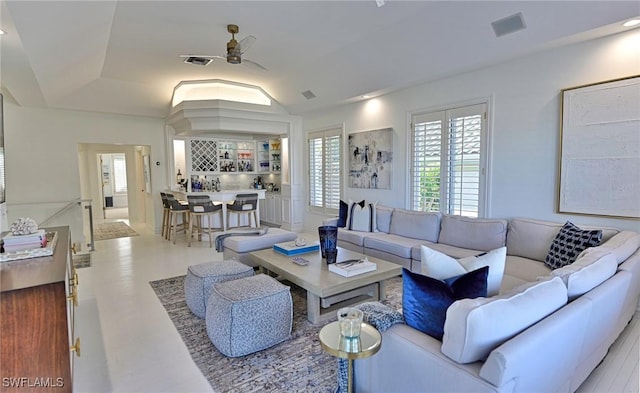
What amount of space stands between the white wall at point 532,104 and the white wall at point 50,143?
261 inches

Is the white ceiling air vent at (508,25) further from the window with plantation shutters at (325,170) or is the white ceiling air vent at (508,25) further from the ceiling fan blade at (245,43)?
the window with plantation shutters at (325,170)

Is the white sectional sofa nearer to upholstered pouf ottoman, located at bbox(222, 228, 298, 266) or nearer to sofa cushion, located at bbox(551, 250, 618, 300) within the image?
sofa cushion, located at bbox(551, 250, 618, 300)

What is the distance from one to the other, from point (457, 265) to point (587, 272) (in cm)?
77

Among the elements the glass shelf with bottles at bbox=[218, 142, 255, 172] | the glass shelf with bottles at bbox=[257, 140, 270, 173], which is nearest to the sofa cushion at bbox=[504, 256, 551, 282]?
the glass shelf with bottles at bbox=[257, 140, 270, 173]

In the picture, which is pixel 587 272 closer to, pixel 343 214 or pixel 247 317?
pixel 247 317

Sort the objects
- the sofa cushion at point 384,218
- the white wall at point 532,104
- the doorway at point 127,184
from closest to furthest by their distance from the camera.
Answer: the white wall at point 532,104, the sofa cushion at point 384,218, the doorway at point 127,184

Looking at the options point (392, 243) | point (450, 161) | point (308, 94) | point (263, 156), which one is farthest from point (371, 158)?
point (263, 156)

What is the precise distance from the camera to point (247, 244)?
167 inches

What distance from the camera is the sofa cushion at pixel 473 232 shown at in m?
3.86

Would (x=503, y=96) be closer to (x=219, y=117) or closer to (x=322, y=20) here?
(x=322, y=20)

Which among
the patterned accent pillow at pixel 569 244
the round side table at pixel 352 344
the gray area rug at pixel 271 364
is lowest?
the gray area rug at pixel 271 364

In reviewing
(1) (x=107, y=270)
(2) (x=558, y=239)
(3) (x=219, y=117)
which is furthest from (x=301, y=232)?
(2) (x=558, y=239)

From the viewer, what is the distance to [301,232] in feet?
25.5

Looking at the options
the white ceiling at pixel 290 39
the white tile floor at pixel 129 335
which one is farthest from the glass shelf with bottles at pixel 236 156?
the white tile floor at pixel 129 335
